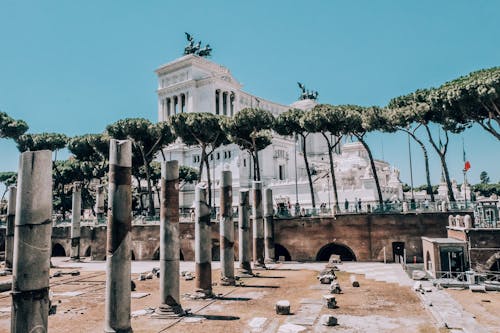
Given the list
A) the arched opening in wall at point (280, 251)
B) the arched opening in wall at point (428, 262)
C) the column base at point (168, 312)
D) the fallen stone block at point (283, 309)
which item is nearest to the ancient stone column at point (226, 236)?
the column base at point (168, 312)

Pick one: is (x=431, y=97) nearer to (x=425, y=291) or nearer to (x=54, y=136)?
(x=425, y=291)

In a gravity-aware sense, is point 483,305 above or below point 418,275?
below

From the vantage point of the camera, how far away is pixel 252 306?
57.2 ft

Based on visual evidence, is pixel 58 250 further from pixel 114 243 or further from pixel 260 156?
pixel 114 243

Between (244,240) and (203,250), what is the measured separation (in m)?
7.23

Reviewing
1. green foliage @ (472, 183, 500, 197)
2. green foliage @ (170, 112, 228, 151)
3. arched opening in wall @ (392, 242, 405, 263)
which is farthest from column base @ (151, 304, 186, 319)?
green foliage @ (472, 183, 500, 197)

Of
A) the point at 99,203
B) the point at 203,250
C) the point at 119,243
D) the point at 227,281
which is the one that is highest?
the point at 99,203

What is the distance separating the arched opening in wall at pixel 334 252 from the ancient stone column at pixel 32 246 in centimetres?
2997

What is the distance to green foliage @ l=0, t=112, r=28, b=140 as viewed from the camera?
5344 centimetres

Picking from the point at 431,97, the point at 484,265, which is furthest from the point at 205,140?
the point at 484,265

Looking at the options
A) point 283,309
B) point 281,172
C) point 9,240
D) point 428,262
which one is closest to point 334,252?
point 428,262

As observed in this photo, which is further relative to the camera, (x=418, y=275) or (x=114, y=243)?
(x=418, y=275)

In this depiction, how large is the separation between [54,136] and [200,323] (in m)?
50.4

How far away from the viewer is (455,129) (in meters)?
36.7
